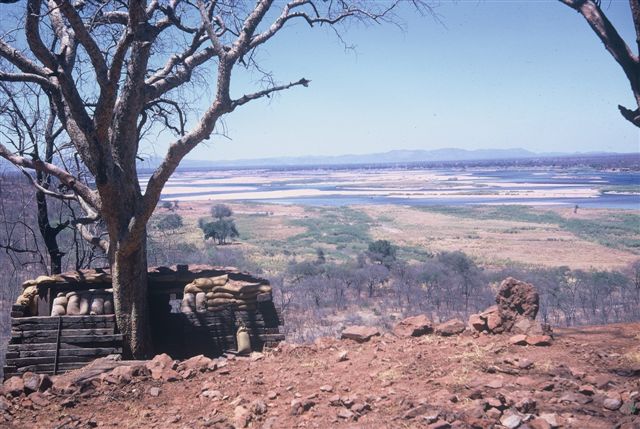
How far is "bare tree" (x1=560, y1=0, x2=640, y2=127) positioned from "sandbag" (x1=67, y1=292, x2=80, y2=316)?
8113 millimetres

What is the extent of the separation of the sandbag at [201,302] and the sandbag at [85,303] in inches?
67.3

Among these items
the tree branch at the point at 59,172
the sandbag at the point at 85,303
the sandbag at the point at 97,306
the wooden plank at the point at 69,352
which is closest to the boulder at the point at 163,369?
the wooden plank at the point at 69,352

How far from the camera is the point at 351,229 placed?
42.8 meters

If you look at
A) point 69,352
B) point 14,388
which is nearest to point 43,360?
point 69,352

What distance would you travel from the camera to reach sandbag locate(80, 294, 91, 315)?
28.5ft

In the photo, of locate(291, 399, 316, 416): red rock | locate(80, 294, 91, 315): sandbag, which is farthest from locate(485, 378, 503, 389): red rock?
locate(80, 294, 91, 315): sandbag

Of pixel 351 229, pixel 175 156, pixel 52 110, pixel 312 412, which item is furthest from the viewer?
pixel 351 229

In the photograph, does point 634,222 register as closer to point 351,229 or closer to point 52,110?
point 351,229

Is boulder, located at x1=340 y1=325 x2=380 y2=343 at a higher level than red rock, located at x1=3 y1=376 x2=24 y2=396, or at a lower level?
lower

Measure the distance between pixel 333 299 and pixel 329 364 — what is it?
548 inches

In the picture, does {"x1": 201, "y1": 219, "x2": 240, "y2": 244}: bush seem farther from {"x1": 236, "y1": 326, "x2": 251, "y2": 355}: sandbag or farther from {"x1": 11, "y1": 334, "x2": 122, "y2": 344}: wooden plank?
{"x1": 11, "y1": 334, "x2": 122, "y2": 344}: wooden plank

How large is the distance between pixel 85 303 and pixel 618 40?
829 centimetres

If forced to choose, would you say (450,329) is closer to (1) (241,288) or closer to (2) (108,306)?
(1) (241,288)

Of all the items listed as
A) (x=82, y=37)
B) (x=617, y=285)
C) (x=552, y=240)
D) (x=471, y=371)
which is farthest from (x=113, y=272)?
(x=552, y=240)
